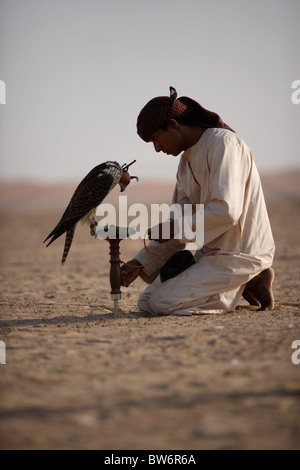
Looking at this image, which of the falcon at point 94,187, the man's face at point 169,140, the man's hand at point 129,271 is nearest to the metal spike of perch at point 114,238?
the man's hand at point 129,271

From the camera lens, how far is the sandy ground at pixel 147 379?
1.62m

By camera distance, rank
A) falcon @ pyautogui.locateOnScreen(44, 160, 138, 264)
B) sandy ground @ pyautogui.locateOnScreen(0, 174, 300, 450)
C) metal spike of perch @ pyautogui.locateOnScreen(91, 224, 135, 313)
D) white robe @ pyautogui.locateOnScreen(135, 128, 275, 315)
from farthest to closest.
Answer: falcon @ pyautogui.locateOnScreen(44, 160, 138, 264)
metal spike of perch @ pyautogui.locateOnScreen(91, 224, 135, 313)
white robe @ pyautogui.locateOnScreen(135, 128, 275, 315)
sandy ground @ pyautogui.locateOnScreen(0, 174, 300, 450)

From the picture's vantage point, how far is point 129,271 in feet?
12.1

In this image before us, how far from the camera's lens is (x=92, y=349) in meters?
2.56

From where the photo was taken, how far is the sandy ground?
1616 mm

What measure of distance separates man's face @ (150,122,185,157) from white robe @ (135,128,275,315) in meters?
0.10

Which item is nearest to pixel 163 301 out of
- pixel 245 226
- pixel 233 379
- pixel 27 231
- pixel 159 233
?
pixel 159 233

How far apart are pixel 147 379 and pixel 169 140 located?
1.93 m

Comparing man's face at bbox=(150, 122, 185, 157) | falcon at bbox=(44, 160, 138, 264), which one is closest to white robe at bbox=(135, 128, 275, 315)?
man's face at bbox=(150, 122, 185, 157)

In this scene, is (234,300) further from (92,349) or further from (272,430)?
(272,430)

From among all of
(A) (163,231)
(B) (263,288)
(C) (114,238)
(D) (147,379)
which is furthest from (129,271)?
(D) (147,379)

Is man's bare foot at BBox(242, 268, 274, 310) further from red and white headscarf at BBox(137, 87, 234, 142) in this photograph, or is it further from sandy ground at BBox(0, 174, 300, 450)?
red and white headscarf at BBox(137, 87, 234, 142)

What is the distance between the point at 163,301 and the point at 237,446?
6.41 feet

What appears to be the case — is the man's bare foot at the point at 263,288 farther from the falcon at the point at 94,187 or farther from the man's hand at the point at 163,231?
the falcon at the point at 94,187
